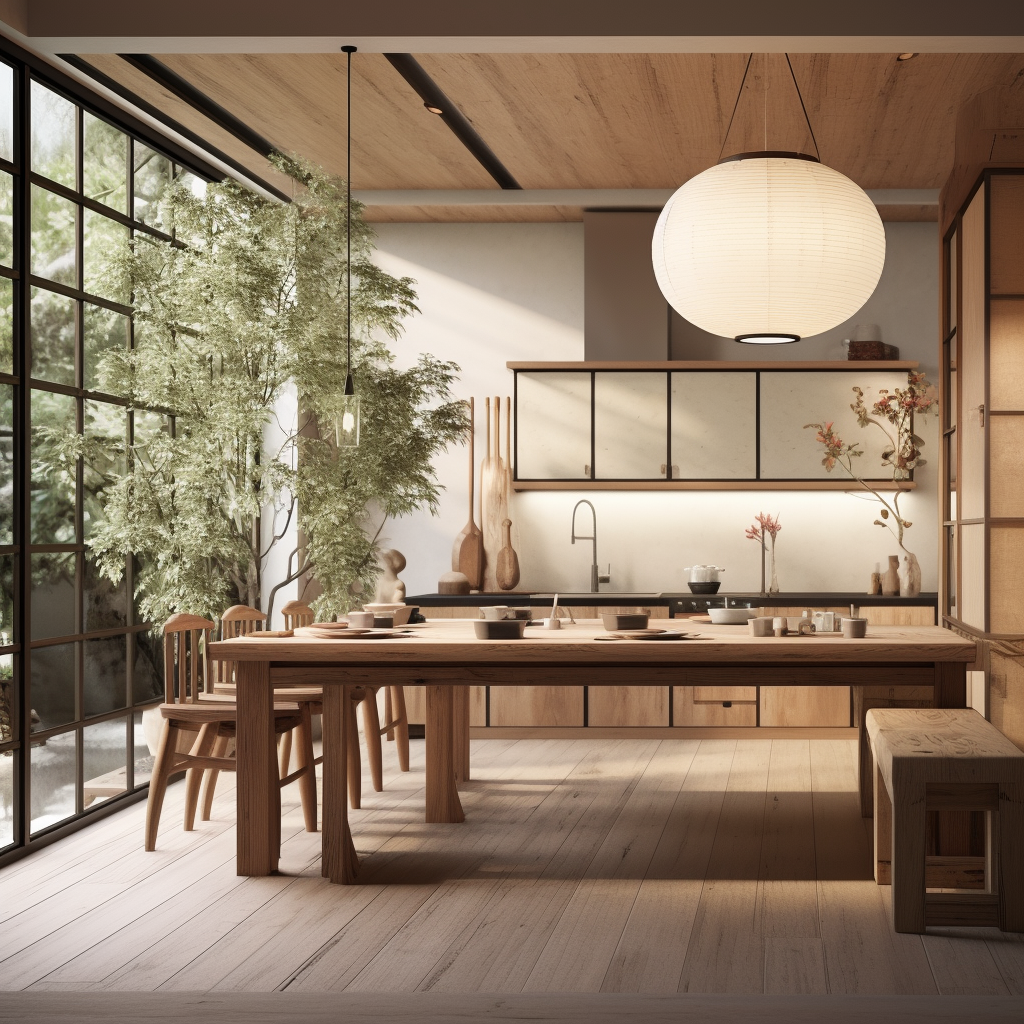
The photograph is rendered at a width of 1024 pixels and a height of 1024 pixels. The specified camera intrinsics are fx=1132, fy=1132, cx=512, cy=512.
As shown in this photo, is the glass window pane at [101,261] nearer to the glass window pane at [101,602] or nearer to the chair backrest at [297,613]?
the glass window pane at [101,602]

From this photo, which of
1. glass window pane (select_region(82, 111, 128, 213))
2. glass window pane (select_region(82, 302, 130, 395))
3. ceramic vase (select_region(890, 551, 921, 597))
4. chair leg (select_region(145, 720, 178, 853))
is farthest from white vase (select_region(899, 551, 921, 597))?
glass window pane (select_region(82, 111, 128, 213))

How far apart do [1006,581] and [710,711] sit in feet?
7.42

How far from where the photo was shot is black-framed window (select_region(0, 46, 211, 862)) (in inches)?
168

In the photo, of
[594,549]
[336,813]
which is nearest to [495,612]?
[336,813]

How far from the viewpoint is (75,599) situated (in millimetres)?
4762

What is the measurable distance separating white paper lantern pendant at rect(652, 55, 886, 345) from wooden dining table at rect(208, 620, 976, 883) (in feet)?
3.37

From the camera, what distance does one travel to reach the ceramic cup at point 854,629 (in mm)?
3725

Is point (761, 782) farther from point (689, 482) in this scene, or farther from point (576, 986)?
point (576, 986)

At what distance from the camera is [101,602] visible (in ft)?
16.4

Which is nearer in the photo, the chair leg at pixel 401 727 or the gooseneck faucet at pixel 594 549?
the chair leg at pixel 401 727

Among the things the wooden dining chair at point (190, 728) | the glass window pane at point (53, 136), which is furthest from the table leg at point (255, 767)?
the glass window pane at point (53, 136)

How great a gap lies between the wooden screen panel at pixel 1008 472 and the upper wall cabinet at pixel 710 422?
2.28m

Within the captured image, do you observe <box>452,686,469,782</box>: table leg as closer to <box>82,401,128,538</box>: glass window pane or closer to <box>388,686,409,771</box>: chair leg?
<box>388,686,409,771</box>: chair leg
